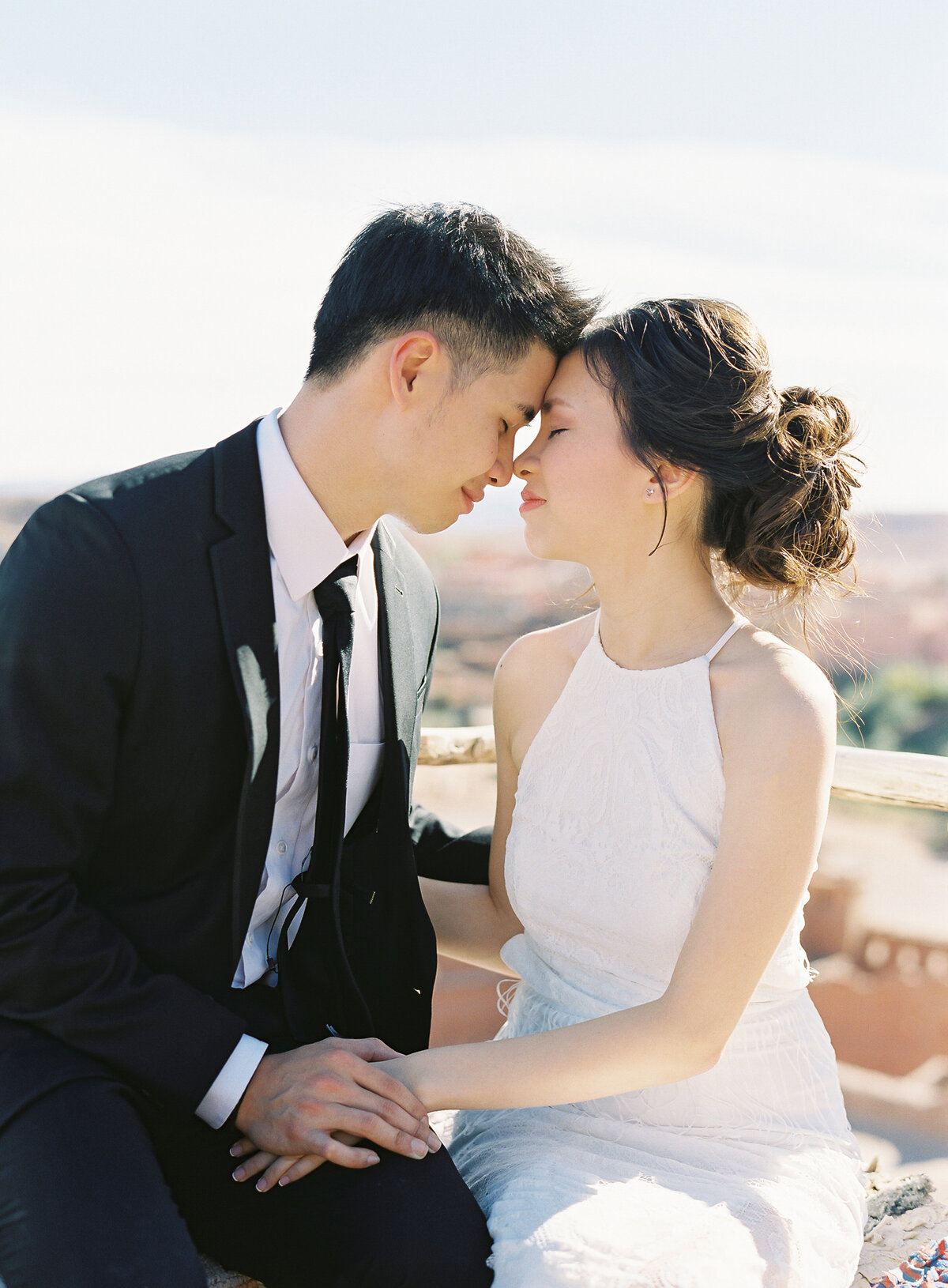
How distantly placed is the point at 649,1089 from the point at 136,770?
1.00 metres

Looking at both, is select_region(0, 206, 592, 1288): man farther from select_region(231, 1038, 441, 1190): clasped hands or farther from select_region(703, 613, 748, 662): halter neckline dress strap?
select_region(703, 613, 748, 662): halter neckline dress strap

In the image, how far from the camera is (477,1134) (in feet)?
5.96

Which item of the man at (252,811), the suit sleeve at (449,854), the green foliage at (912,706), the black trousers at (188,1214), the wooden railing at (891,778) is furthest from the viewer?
the green foliage at (912,706)

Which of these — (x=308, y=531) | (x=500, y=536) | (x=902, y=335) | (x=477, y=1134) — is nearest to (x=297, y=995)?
(x=477, y=1134)

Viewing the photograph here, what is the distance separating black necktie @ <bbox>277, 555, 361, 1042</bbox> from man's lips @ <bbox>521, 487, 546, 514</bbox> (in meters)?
0.35

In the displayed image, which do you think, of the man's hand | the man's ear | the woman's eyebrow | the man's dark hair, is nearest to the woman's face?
the woman's eyebrow

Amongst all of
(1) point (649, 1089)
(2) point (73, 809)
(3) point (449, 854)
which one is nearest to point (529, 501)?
(3) point (449, 854)

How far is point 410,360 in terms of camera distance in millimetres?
1818

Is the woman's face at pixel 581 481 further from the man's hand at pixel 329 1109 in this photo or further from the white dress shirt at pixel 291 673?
the man's hand at pixel 329 1109

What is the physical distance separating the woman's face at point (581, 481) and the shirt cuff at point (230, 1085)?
96 cm

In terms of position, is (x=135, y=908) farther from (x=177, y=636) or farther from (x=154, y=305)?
(x=154, y=305)

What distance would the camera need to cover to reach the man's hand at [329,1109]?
1.51 metres

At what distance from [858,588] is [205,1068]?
1.43 m

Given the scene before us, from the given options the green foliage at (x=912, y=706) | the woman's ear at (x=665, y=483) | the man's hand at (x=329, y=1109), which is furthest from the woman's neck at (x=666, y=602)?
the green foliage at (x=912, y=706)
